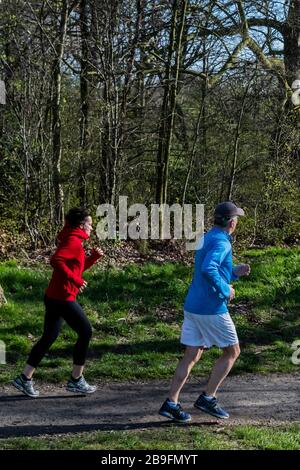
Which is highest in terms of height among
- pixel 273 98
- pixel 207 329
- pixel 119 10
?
pixel 119 10

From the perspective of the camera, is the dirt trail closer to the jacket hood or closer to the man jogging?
the man jogging

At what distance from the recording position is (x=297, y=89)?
16.2 m

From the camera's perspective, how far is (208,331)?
6.21 metres

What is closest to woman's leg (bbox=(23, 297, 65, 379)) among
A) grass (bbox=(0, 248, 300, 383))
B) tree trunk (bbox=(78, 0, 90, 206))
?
grass (bbox=(0, 248, 300, 383))

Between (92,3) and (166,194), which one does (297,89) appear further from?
(92,3)

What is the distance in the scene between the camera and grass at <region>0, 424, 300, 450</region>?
5554 mm

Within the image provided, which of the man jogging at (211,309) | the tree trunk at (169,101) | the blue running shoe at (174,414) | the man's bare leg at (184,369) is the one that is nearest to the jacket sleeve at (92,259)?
the man jogging at (211,309)

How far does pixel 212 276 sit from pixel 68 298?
1.54 m

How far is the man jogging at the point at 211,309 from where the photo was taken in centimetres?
611

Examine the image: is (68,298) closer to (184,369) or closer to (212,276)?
(184,369)

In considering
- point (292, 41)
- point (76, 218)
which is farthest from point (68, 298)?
point (292, 41)
